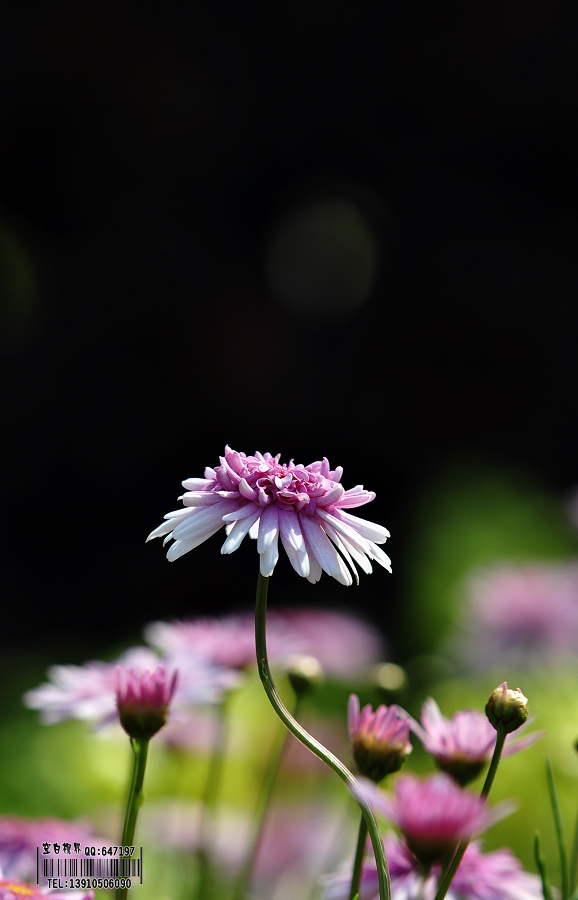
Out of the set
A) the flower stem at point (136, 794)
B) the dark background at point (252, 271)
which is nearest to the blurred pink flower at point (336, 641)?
the flower stem at point (136, 794)

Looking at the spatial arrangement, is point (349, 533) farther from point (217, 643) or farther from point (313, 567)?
point (217, 643)

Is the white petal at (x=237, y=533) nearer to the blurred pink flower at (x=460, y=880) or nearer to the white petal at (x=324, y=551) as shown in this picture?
the white petal at (x=324, y=551)

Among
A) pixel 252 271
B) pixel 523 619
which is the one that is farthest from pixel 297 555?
pixel 252 271

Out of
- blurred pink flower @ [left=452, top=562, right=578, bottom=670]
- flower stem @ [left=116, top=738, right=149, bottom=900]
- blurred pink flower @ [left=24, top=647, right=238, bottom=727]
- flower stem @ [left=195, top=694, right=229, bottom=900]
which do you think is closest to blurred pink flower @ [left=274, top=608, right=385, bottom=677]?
blurred pink flower @ [left=452, top=562, right=578, bottom=670]

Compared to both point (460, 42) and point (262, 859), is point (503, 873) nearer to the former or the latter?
point (262, 859)

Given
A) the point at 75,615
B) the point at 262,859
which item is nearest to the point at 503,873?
the point at 262,859
